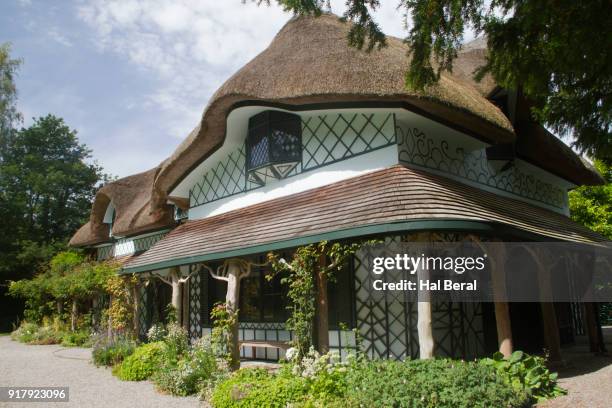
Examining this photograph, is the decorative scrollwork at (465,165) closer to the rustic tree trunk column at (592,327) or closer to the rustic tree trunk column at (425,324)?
the rustic tree trunk column at (425,324)

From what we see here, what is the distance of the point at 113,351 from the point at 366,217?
7.21m

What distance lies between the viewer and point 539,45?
530cm

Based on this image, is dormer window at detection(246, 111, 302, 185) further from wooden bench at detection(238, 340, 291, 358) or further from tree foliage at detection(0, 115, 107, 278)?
tree foliage at detection(0, 115, 107, 278)

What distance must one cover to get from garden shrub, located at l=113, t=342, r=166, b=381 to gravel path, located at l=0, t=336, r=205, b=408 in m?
0.20

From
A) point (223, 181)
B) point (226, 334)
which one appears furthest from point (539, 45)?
point (223, 181)

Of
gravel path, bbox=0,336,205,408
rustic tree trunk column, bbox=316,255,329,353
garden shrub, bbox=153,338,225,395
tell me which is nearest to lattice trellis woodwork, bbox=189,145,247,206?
rustic tree trunk column, bbox=316,255,329,353

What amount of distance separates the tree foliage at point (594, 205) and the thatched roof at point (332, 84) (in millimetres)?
12772

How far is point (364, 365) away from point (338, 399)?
32.9 inches

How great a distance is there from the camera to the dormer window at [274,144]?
33.4ft

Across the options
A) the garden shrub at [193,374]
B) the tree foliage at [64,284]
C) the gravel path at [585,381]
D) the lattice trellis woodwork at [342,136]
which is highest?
the lattice trellis woodwork at [342,136]

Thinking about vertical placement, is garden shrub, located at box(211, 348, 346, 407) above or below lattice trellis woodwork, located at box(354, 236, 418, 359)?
below

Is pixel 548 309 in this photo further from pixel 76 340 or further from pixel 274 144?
pixel 76 340

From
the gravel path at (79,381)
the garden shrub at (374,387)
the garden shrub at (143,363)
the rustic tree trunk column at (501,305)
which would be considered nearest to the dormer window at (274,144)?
the garden shrub at (143,363)

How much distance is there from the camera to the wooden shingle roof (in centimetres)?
662
